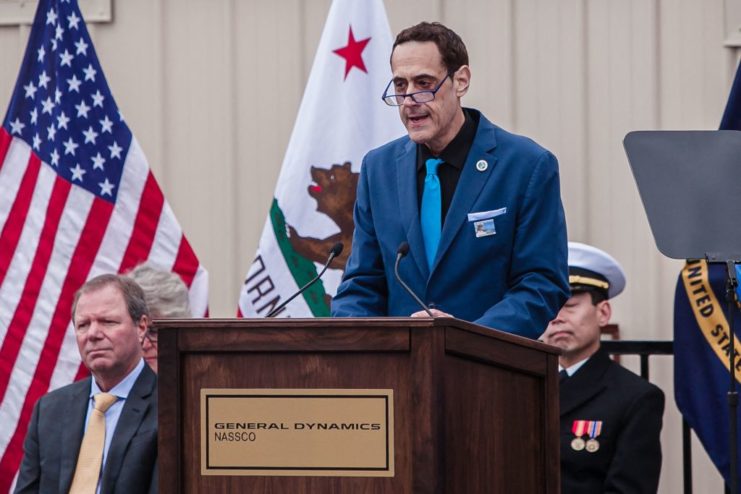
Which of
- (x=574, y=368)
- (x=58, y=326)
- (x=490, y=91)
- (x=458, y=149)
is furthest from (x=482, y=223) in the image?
(x=490, y=91)

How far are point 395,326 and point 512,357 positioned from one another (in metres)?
0.42

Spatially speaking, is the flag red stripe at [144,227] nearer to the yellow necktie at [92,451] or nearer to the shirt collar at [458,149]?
the yellow necktie at [92,451]

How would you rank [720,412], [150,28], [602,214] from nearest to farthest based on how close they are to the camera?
[720,412], [602,214], [150,28]

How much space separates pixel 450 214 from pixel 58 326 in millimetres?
2845

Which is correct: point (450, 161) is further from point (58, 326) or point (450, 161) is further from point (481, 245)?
point (58, 326)

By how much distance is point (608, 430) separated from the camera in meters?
5.14

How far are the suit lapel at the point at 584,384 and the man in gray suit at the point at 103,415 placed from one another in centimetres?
153

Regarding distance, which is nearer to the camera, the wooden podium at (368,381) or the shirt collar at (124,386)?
the wooden podium at (368,381)

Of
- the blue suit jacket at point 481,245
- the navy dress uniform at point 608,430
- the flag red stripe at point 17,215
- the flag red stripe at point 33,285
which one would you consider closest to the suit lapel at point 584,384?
the navy dress uniform at point 608,430

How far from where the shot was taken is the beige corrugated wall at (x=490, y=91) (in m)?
6.56

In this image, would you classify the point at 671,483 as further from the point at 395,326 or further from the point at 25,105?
the point at 395,326

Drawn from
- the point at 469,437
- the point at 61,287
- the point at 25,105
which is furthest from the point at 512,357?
the point at 25,105

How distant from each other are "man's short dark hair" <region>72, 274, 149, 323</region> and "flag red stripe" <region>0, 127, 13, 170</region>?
1.33m

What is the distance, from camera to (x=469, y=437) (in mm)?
3041
